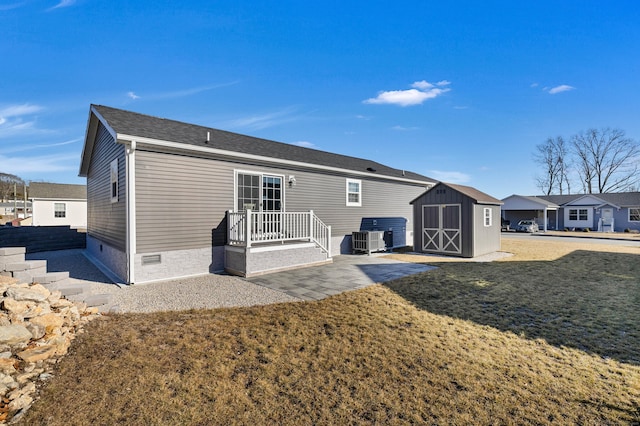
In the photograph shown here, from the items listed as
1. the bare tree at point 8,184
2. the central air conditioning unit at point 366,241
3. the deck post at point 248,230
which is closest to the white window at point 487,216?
the central air conditioning unit at point 366,241

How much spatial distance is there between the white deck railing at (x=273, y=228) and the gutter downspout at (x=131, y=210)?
2.47 metres

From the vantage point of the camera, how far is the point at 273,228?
9.34 m

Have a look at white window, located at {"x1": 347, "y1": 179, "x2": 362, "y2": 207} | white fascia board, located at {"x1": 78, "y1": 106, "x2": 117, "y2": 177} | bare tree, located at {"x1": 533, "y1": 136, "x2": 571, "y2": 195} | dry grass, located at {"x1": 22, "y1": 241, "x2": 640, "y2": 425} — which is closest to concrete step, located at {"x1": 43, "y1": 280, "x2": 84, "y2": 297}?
dry grass, located at {"x1": 22, "y1": 241, "x2": 640, "y2": 425}

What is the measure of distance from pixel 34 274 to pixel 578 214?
40.8 meters

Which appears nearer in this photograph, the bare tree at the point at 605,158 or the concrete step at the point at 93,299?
the concrete step at the point at 93,299

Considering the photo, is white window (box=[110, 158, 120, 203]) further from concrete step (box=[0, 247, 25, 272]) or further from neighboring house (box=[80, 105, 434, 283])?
concrete step (box=[0, 247, 25, 272])

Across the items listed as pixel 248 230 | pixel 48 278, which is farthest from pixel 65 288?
pixel 248 230

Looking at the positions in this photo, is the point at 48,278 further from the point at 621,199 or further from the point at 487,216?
the point at 621,199

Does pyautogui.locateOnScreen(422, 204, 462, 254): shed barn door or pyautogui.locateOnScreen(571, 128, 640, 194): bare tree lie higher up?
pyautogui.locateOnScreen(571, 128, 640, 194): bare tree

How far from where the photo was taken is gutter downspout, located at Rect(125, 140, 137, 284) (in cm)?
696

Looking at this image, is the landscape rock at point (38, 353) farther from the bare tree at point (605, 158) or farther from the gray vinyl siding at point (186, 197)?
the bare tree at point (605, 158)

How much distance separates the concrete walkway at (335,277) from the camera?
21.5ft

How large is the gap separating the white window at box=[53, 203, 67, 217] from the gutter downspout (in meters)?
24.9

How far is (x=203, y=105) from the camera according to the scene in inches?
519
